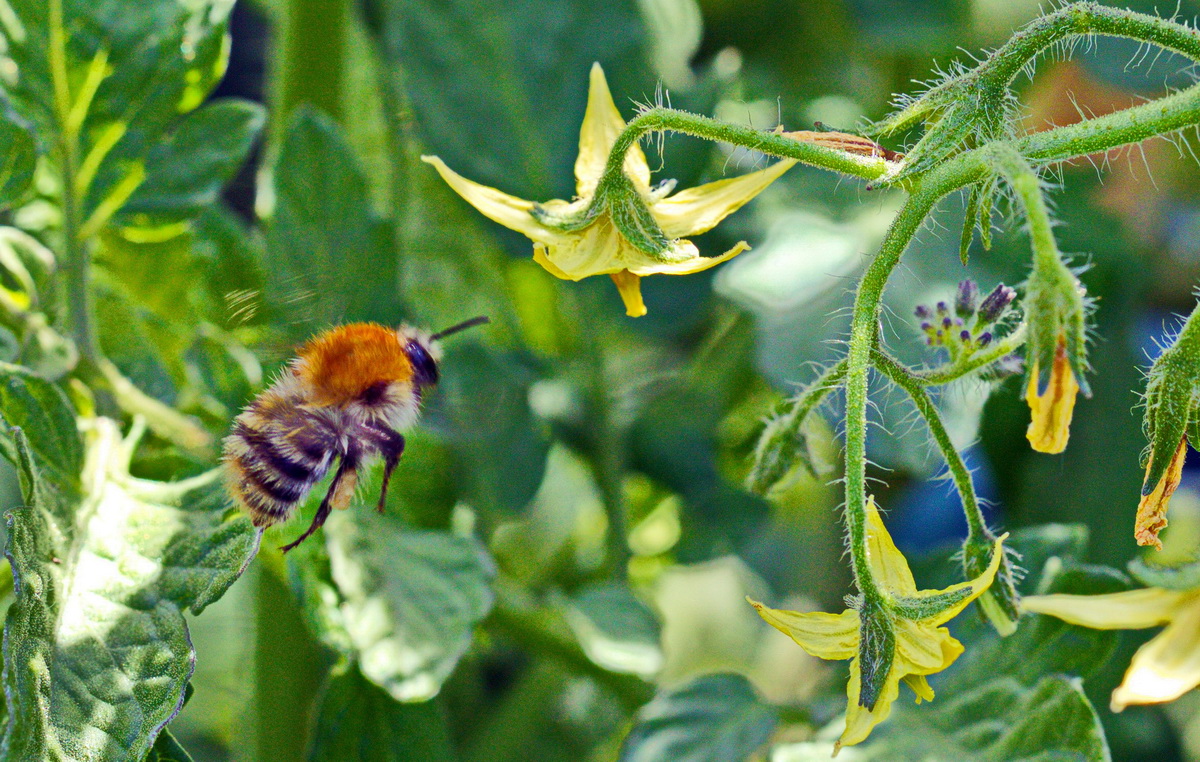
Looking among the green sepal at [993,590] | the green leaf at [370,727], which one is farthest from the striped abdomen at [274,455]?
the green sepal at [993,590]

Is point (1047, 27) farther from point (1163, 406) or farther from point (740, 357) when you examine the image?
point (740, 357)

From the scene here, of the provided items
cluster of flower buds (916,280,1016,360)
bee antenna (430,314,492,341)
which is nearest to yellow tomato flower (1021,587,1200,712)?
cluster of flower buds (916,280,1016,360)

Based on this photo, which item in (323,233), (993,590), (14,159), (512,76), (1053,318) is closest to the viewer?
(1053,318)

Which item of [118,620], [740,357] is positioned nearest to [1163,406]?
[118,620]

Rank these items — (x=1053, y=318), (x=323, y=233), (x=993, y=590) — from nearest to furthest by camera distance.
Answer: (x=1053, y=318), (x=993, y=590), (x=323, y=233)

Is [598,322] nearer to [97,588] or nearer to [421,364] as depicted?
[421,364]

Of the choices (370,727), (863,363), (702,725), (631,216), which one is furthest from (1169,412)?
(370,727)
